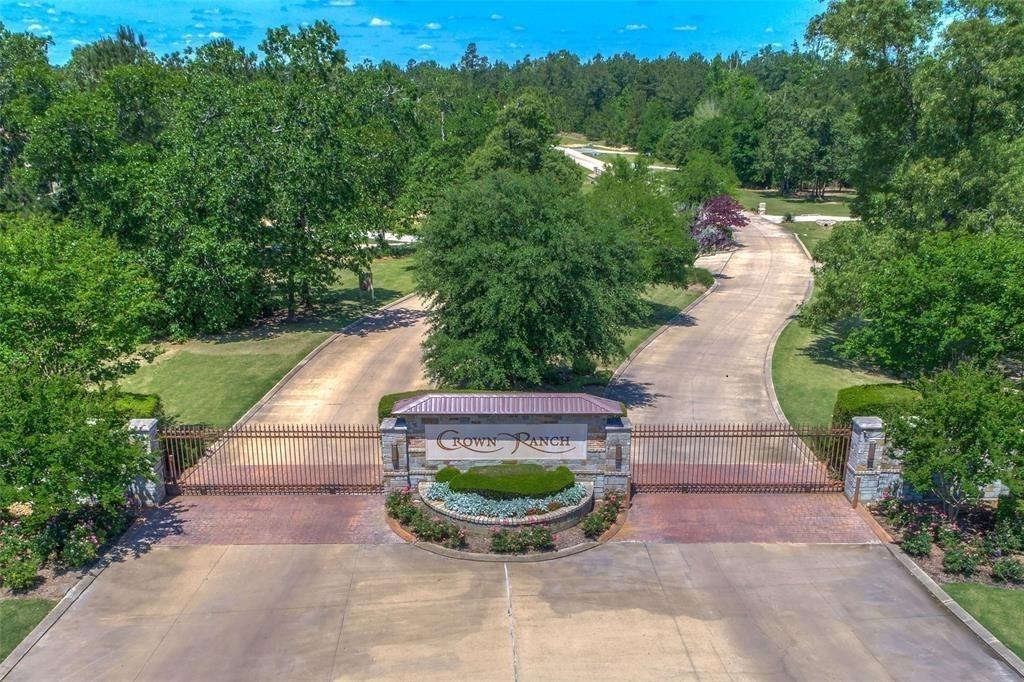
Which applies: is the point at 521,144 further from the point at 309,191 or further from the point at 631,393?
the point at 631,393

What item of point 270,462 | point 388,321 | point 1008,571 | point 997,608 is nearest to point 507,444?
point 270,462

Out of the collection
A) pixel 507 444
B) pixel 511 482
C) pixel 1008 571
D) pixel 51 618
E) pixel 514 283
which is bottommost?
pixel 51 618

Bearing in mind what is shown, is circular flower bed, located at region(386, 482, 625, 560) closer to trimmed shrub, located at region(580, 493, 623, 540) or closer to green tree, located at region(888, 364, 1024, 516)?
trimmed shrub, located at region(580, 493, 623, 540)

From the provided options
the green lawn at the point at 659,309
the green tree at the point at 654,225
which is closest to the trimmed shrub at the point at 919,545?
the green lawn at the point at 659,309

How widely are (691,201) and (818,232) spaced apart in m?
22.1

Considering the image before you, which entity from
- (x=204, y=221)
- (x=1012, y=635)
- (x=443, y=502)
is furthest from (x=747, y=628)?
(x=204, y=221)

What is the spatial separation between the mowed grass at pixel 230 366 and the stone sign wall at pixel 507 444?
8337 mm

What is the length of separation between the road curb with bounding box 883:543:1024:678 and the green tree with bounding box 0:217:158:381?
63.3 feet

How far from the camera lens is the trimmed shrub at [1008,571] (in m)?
14.8

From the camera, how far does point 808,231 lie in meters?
65.8

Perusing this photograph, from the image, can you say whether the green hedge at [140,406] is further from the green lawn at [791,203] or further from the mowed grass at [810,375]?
the green lawn at [791,203]

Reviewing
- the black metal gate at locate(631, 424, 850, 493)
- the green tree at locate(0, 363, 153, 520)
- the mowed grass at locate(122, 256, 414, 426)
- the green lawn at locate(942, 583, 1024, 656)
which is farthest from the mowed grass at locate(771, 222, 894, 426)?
the green tree at locate(0, 363, 153, 520)

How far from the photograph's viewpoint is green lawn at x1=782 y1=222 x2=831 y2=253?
201ft

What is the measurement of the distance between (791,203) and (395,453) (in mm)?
77586
